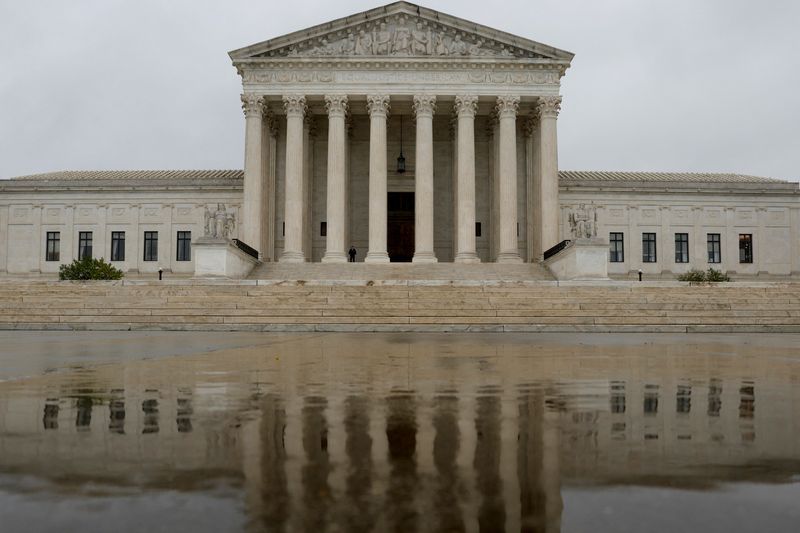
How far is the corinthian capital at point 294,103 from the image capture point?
4147cm

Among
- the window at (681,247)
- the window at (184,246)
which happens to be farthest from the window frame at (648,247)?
the window at (184,246)

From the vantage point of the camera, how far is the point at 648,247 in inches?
1961

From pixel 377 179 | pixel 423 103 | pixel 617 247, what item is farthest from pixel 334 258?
pixel 617 247

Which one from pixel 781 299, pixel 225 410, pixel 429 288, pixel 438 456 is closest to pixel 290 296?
pixel 429 288

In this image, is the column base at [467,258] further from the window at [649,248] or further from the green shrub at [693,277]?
the window at [649,248]

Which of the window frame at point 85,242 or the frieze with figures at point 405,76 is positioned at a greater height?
the frieze with figures at point 405,76

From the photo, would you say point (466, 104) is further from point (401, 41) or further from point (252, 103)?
point (252, 103)

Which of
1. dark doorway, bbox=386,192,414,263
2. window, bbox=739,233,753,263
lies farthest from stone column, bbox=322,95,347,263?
window, bbox=739,233,753,263

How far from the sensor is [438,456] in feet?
11.3

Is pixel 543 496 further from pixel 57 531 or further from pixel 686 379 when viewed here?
pixel 686 379

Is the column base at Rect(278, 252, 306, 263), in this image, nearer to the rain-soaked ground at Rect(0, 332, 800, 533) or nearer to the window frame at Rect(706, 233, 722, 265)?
the window frame at Rect(706, 233, 722, 265)

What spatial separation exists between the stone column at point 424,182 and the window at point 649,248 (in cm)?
1871

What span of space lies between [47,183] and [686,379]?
5296cm

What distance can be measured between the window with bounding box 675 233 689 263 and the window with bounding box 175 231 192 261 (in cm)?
3663
